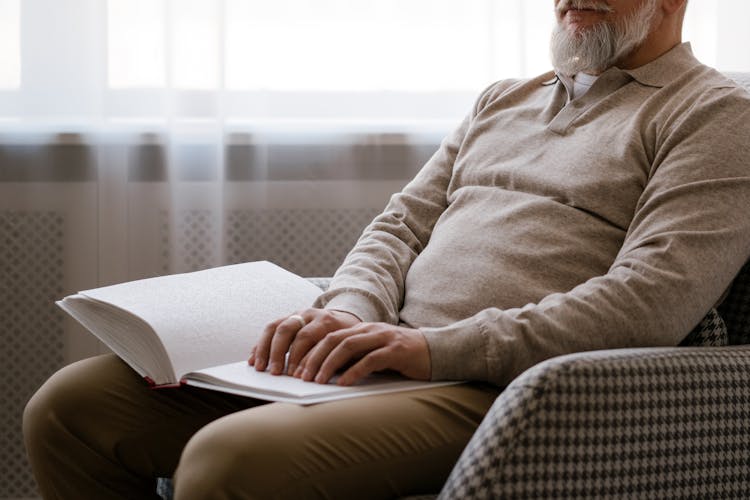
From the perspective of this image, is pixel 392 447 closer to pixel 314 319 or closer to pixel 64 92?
pixel 314 319

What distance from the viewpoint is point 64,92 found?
82.3 inches

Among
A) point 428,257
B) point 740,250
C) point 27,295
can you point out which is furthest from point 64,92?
point 740,250

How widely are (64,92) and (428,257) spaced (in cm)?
103

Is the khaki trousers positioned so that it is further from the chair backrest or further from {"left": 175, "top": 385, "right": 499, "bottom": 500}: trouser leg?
the chair backrest

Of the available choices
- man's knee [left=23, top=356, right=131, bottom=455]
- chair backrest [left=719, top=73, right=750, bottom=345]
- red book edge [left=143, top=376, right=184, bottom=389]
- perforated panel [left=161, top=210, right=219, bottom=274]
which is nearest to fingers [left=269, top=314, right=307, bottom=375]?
red book edge [left=143, top=376, right=184, bottom=389]

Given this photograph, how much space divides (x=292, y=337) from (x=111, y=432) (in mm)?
279

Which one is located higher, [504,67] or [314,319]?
[504,67]

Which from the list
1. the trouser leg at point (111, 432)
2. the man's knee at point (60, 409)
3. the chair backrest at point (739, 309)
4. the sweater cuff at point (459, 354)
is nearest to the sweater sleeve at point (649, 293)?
the sweater cuff at point (459, 354)

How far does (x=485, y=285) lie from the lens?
133cm

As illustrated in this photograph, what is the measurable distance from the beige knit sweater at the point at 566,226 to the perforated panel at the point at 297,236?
0.61m

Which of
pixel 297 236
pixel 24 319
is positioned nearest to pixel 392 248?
pixel 297 236

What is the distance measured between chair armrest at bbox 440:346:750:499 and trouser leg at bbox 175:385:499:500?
0.41 ft

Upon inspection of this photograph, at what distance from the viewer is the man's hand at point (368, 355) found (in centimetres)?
113

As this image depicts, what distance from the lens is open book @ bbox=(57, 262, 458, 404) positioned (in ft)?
3.75
